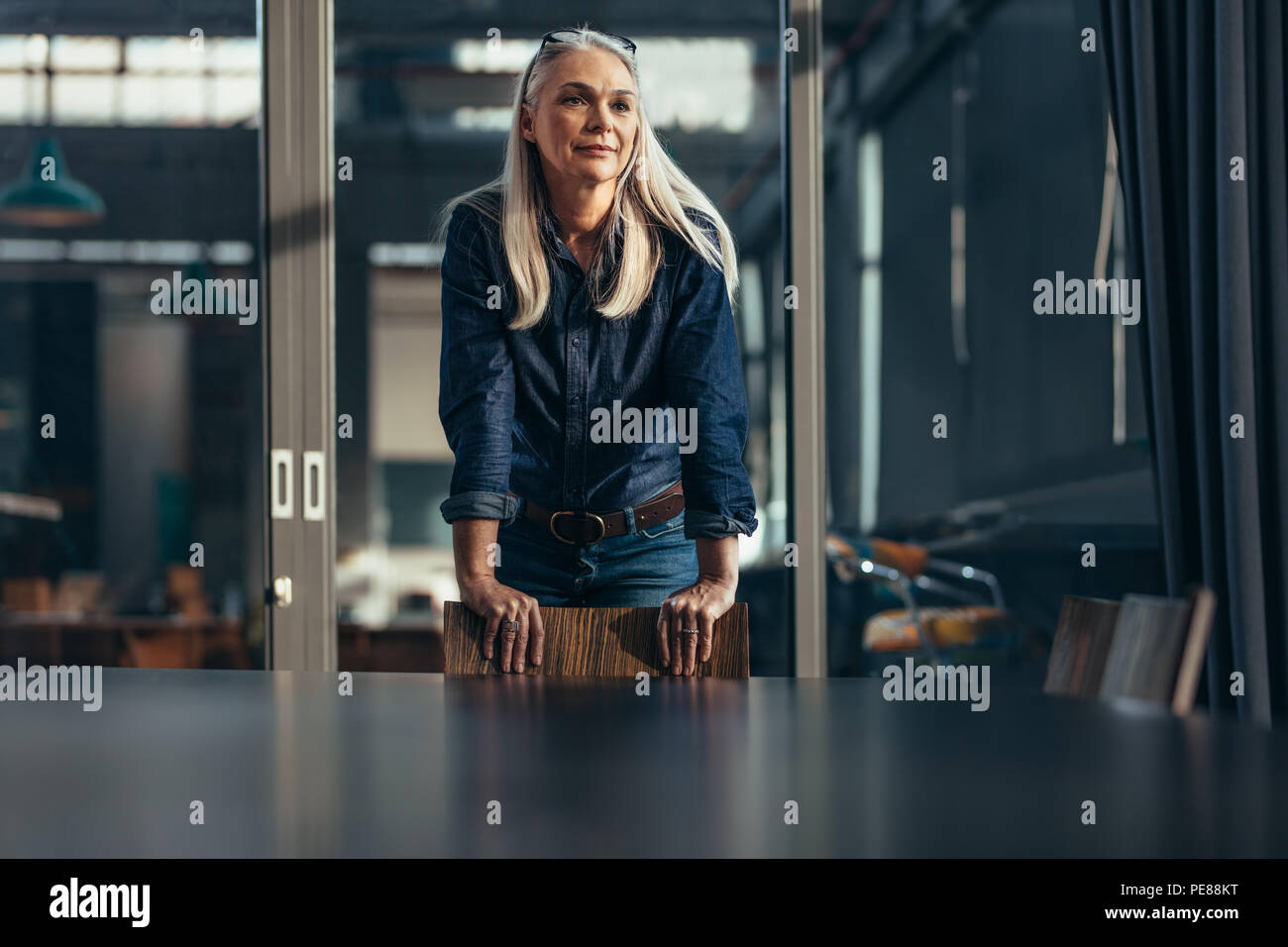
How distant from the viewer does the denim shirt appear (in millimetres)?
2127

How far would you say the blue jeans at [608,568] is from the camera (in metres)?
2.11

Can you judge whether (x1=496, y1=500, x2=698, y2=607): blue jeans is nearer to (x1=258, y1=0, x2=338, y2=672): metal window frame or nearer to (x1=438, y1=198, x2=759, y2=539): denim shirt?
(x1=438, y1=198, x2=759, y2=539): denim shirt

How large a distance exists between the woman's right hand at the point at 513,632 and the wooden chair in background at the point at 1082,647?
2.88ft

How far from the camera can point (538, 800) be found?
762 mm

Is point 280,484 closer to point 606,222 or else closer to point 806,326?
point 606,222

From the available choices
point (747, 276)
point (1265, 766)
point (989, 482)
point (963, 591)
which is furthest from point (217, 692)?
point (989, 482)

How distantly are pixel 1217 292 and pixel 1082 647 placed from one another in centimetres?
162

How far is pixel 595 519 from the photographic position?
2127mm

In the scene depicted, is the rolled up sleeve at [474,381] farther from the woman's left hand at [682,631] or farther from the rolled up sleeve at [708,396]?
the woman's left hand at [682,631]

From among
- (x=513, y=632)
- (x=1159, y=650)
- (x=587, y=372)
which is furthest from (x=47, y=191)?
(x=1159, y=650)

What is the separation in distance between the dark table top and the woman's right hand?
0.36 m

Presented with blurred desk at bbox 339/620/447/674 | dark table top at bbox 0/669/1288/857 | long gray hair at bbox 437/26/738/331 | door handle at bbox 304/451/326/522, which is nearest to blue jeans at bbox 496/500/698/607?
long gray hair at bbox 437/26/738/331
